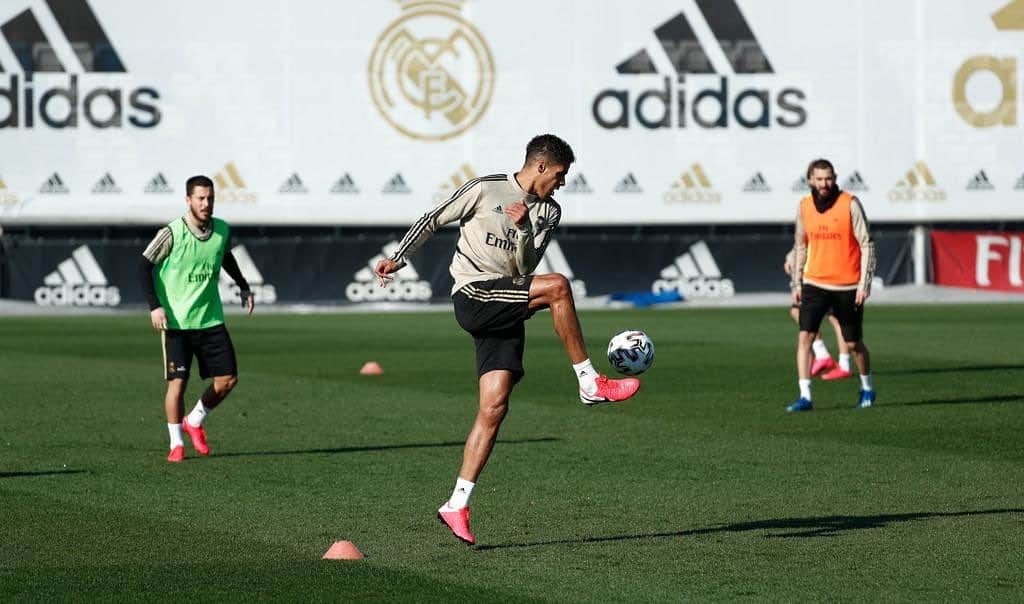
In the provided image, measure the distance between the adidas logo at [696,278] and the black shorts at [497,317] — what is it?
3406 centimetres

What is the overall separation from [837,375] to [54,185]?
2643 cm

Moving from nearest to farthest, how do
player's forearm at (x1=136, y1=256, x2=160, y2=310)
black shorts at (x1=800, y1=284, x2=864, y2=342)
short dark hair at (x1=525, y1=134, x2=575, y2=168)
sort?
short dark hair at (x1=525, y1=134, x2=575, y2=168) < player's forearm at (x1=136, y1=256, x2=160, y2=310) < black shorts at (x1=800, y1=284, x2=864, y2=342)

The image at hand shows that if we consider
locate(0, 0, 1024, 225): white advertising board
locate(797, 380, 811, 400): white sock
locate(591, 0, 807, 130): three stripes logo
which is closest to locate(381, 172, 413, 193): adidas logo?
locate(0, 0, 1024, 225): white advertising board

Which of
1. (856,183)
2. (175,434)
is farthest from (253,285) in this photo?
(175,434)

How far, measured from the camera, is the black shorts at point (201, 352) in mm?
12344

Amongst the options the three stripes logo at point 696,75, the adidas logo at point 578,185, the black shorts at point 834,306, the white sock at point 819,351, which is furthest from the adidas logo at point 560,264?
the black shorts at point 834,306

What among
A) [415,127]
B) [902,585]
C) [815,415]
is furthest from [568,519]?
[415,127]

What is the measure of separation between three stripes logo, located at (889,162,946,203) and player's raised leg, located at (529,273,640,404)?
117 ft

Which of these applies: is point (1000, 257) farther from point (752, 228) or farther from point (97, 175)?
point (97, 175)

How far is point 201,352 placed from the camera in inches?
492

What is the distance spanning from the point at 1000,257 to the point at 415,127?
1455cm

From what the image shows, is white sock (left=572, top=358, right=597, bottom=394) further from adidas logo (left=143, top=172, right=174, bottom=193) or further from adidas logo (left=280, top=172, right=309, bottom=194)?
adidas logo (left=143, top=172, right=174, bottom=193)

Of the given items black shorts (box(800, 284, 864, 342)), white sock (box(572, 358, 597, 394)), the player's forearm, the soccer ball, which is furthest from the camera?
black shorts (box(800, 284, 864, 342))

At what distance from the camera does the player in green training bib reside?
1223 cm
